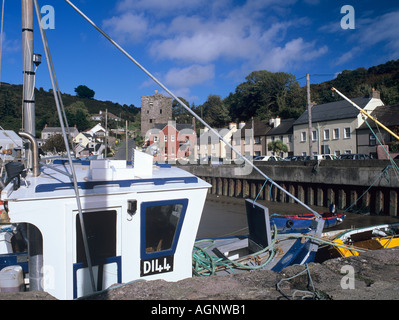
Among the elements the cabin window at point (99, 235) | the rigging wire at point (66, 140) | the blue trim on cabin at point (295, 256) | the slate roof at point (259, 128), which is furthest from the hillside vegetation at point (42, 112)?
the cabin window at point (99, 235)

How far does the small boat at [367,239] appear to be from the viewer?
6932 millimetres

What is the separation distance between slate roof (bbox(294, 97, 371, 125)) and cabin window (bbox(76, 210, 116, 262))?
36.8 metres

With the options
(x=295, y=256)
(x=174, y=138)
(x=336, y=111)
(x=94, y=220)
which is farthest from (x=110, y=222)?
(x=174, y=138)

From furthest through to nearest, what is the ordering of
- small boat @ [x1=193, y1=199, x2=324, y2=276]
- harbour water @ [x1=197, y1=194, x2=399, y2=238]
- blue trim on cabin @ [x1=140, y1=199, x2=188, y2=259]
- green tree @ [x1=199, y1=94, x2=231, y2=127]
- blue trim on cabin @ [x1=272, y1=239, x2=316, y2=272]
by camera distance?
green tree @ [x1=199, y1=94, x2=231, y2=127] → harbour water @ [x1=197, y1=194, x2=399, y2=238] → blue trim on cabin @ [x1=272, y1=239, x2=316, y2=272] → small boat @ [x1=193, y1=199, x2=324, y2=276] → blue trim on cabin @ [x1=140, y1=199, x2=188, y2=259]

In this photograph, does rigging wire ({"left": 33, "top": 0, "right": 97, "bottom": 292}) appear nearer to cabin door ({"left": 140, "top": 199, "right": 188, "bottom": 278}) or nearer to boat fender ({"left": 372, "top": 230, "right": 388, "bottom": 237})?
cabin door ({"left": 140, "top": 199, "right": 188, "bottom": 278})

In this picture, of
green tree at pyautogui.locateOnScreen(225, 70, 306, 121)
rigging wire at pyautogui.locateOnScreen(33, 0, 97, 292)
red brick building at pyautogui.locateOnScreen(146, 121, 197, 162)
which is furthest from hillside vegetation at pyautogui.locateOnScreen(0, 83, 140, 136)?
rigging wire at pyautogui.locateOnScreen(33, 0, 97, 292)

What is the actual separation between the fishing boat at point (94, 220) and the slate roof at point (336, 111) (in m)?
36.1

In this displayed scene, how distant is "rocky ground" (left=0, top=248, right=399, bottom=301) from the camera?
9.75 feet

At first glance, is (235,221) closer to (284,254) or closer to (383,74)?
(284,254)

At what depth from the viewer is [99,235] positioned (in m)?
3.91

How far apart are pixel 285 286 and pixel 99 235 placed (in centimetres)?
226

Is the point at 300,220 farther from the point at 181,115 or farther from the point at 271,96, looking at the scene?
the point at 181,115

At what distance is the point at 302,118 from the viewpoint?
140ft

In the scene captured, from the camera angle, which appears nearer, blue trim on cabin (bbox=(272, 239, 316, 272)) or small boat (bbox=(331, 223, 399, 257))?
blue trim on cabin (bbox=(272, 239, 316, 272))
